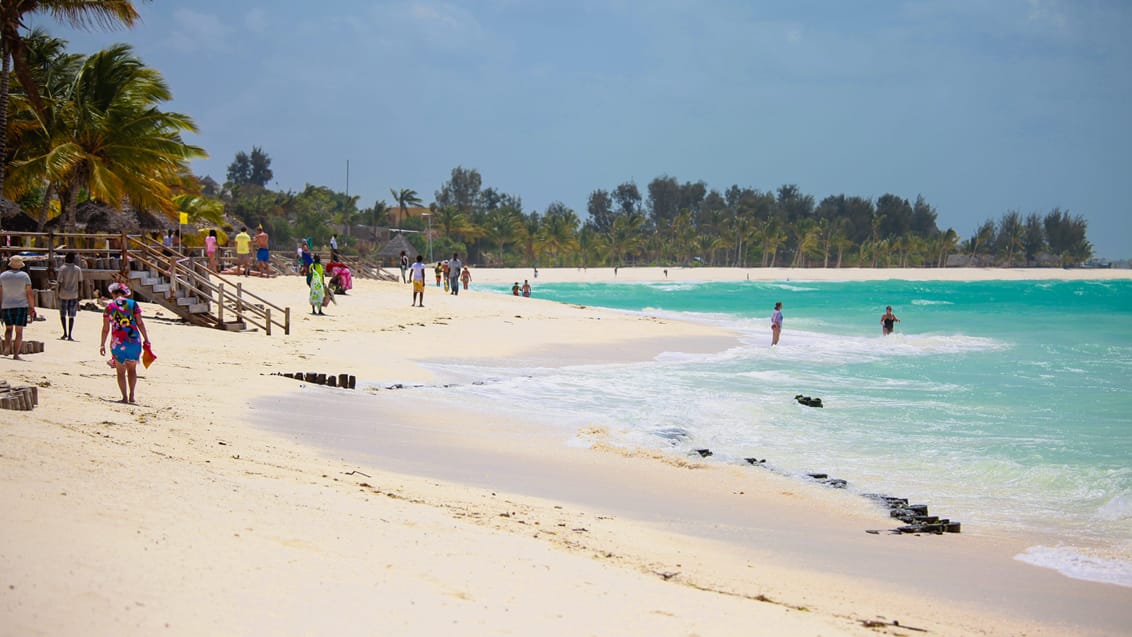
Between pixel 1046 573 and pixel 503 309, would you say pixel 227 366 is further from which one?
pixel 503 309

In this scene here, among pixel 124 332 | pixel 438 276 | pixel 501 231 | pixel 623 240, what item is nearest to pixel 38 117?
pixel 124 332

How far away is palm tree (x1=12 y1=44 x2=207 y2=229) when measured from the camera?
2253cm

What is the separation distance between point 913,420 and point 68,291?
40.3 ft

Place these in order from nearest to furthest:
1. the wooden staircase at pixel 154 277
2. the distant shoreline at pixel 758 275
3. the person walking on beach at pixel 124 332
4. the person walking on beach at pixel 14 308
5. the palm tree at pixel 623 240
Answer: the person walking on beach at pixel 124 332
the person walking on beach at pixel 14 308
the wooden staircase at pixel 154 277
the distant shoreline at pixel 758 275
the palm tree at pixel 623 240

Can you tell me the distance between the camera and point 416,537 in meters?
5.89

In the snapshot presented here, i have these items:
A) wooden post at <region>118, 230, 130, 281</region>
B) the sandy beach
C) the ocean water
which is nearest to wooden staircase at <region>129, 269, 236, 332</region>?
wooden post at <region>118, 230, 130, 281</region>

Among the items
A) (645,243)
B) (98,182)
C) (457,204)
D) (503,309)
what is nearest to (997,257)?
(645,243)

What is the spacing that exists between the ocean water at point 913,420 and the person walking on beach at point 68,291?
5.51 metres

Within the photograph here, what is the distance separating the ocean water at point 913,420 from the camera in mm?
9312

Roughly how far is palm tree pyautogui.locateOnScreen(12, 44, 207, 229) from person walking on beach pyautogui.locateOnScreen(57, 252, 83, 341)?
8.41 m

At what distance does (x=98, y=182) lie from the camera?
22.2 m

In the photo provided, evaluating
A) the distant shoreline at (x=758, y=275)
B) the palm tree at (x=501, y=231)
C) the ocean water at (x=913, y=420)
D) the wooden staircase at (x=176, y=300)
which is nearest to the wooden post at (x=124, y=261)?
the wooden staircase at (x=176, y=300)

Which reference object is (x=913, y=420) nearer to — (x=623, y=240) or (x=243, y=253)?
(x=243, y=253)

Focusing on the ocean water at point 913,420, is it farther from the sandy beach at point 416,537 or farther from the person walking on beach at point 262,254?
the person walking on beach at point 262,254
